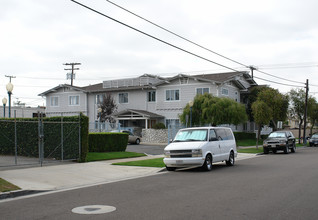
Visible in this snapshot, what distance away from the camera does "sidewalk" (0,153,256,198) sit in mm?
11602

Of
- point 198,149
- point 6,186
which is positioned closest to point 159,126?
point 198,149

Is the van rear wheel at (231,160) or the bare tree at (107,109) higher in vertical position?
the bare tree at (107,109)

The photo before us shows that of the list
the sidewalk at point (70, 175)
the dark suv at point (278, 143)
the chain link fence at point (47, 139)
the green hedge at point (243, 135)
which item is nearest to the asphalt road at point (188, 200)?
the sidewalk at point (70, 175)

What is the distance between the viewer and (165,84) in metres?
41.4

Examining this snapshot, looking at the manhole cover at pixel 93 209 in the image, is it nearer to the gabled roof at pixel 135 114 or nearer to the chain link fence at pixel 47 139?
the chain link fence at pixel 47 139

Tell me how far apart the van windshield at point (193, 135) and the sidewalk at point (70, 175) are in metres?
1.65

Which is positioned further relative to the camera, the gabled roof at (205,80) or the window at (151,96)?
the window at (151,96)

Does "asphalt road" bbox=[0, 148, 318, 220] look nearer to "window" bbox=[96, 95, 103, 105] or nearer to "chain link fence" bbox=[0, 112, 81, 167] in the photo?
"chain link fence" bbox=[0, 112, 81, 167]

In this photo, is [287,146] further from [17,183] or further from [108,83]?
[108,83]

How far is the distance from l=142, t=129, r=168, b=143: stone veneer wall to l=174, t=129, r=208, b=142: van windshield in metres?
20.9

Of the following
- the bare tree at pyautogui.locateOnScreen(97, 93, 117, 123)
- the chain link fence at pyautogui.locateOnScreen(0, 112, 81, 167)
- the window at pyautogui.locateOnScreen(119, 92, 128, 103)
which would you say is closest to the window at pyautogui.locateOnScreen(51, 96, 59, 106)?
the bare tree at pyautogui.locateOnScreen(97, 93, 117, 123)

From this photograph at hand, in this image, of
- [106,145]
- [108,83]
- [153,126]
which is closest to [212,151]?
[106,145]

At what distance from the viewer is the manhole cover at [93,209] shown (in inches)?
302

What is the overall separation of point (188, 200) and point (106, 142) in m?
14.0
